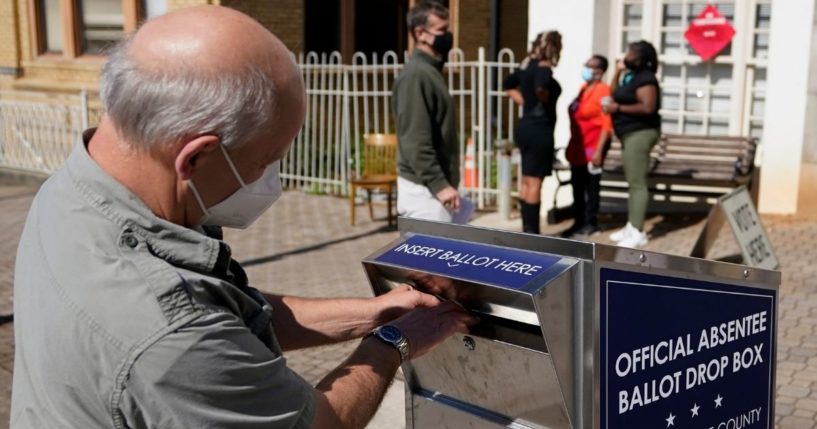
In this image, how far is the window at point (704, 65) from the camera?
9.41 metres

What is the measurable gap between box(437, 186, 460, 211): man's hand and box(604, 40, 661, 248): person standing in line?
3145 mm

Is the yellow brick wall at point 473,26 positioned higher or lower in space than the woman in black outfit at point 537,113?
higher

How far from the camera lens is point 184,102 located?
142 cm

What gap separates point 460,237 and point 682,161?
7.56m

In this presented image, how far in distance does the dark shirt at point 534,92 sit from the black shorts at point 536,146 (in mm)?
60

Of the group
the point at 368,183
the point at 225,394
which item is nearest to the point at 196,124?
the point at 225,394

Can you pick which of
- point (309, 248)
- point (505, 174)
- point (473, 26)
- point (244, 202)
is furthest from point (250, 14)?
point (244, 202)

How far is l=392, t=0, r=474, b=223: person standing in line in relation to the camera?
505cm

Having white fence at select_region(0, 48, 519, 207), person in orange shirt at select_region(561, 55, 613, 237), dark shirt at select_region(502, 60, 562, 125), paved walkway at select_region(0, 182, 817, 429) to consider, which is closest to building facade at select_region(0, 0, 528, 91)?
white fence at select_region(0, 48, 519, 207)

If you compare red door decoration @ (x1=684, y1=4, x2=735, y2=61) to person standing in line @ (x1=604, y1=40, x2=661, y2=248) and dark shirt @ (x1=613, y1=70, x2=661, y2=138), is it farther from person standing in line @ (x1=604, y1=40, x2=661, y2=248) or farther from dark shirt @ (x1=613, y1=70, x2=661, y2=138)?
dark shirt @ (x1=613, y1=70, x2=661, y2=138)

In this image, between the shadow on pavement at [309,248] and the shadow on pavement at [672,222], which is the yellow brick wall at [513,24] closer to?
the shadow on pavement at [672,222]

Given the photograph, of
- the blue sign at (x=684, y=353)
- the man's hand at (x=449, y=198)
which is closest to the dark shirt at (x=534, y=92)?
the man's hand at (x=449, y=198)

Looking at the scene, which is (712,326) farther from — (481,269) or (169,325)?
(169,325)

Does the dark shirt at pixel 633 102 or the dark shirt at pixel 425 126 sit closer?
the dark shirt at pixel 425 126
